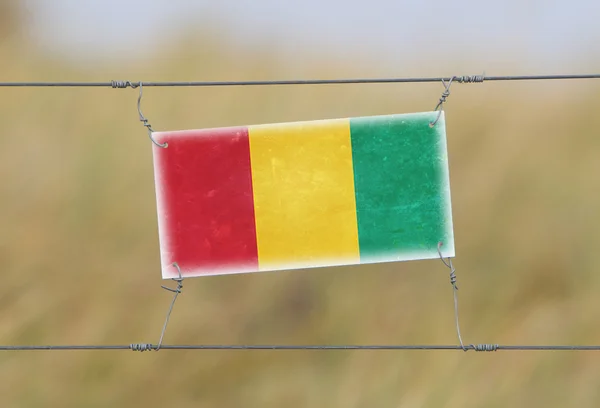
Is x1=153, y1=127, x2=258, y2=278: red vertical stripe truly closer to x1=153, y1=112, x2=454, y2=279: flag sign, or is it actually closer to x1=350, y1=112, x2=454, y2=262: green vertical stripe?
x1=153, y1=112, x2=454, y2=279: flag sign

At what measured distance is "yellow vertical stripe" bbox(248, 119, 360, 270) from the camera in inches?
59.7

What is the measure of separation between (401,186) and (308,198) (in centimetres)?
23

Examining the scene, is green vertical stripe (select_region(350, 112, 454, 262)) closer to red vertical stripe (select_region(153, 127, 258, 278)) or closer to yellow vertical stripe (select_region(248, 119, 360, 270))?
yellow vertical stripe (select_region(248, 119, 360, 270))

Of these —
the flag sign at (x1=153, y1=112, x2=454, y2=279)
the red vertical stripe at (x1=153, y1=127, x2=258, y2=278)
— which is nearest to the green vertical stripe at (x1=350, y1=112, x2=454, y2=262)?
the flag sign at (x1=153, y1=112, x2=454, y2=279)

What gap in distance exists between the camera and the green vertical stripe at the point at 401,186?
59.2 inches

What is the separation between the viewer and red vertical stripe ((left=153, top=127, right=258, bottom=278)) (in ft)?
4.98

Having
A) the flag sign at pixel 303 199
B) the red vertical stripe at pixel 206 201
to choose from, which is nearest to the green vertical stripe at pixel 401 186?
the flag sign at pixel 303 199

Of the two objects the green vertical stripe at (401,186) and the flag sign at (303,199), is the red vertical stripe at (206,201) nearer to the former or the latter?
the flag sign at (303,199)

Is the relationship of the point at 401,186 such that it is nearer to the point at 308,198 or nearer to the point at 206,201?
the point at 308,198

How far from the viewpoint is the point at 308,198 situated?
4.99ft

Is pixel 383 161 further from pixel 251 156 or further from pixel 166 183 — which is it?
pixel 166 183

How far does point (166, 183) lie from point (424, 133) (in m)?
0.64

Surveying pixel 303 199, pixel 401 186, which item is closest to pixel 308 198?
pixel 303 199

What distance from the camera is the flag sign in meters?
1.52
